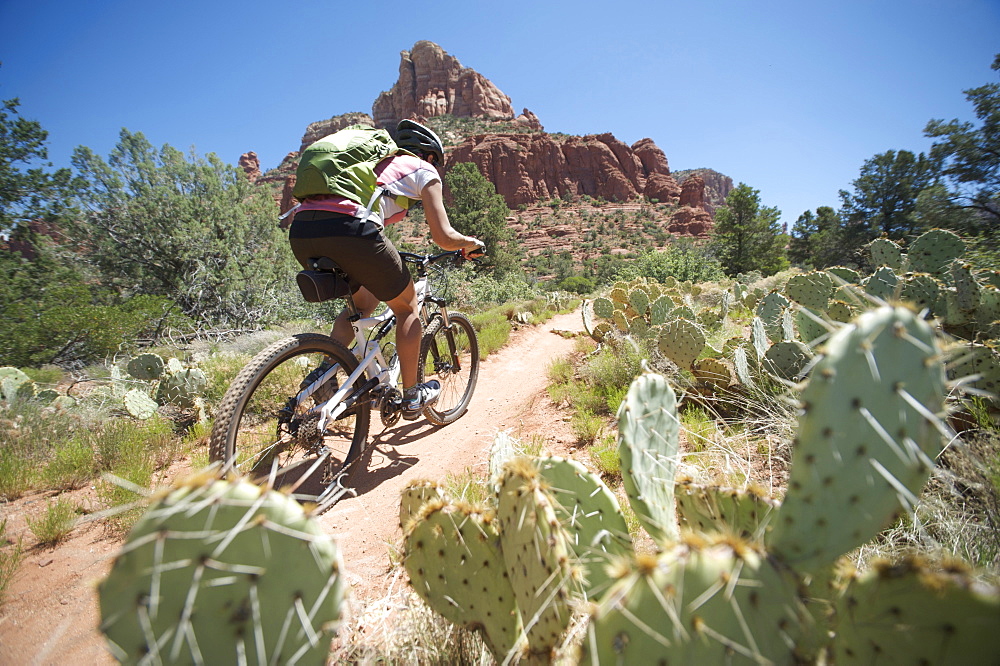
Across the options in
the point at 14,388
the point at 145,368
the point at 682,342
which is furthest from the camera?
the point at 145,368

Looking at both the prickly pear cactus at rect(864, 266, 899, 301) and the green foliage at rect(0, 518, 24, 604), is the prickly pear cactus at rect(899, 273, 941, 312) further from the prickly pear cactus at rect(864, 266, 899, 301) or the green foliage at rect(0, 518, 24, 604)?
the green foliage at rect(0, 518, 24, 604)

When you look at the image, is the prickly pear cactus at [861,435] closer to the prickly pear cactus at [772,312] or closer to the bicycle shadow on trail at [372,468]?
the bicycle shadow on trail at [372,468]

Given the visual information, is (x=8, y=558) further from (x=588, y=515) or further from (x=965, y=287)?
(x=965, y=287)

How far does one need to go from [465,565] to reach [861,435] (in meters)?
1.10

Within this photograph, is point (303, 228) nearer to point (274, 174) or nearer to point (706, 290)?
point (706, 290)

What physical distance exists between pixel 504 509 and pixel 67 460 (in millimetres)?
3625

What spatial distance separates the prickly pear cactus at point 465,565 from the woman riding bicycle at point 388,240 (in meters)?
1.58

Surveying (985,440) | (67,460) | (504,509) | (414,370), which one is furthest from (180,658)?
(67,460)

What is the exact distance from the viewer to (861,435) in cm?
83

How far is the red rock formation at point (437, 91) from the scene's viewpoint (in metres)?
93.6

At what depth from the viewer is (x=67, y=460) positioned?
112 inches

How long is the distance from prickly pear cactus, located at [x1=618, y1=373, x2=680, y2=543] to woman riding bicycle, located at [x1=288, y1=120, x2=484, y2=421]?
1.70 m

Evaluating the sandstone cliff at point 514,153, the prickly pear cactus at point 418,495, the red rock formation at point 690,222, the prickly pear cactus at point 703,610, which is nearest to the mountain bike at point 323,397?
the prickly pear cactus at point 418,495

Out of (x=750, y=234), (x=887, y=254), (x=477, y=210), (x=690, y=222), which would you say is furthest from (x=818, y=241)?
(x=690, y=222)
